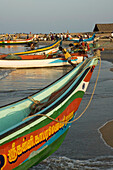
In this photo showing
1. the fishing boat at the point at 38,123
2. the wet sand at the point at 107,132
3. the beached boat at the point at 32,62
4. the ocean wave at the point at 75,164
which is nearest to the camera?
the fishing boat at the point at 38,123

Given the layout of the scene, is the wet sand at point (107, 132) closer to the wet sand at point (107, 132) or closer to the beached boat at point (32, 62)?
the wet sand at point (107, 132)

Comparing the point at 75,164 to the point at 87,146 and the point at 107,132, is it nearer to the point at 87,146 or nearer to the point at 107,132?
the point at 87,146

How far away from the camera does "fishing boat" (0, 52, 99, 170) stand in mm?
4674

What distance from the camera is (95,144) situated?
701 centimetres

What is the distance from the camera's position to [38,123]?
5148 millimetres

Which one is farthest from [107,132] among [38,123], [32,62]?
[32,62]

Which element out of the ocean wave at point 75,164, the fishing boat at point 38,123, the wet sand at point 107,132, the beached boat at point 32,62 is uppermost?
the fishing boat at point 38,123

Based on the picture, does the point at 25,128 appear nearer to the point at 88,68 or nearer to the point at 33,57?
the point at 88,68

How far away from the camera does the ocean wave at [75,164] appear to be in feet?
19.6

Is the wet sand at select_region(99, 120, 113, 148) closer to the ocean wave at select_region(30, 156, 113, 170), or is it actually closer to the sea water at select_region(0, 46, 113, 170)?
the sea water at select_region(0, 46, 113, 170)

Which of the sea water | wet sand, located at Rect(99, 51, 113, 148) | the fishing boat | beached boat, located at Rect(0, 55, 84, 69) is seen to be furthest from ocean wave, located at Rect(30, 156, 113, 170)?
beached boat, located at Rect(0, 55, 84, 69)

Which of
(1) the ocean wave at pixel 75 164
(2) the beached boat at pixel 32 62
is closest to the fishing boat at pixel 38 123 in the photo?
(1) the ocean wave at pixel 75 164

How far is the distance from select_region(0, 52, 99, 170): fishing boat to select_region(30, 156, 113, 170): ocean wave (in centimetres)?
28

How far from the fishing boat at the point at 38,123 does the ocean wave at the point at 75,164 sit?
0.28 metres
